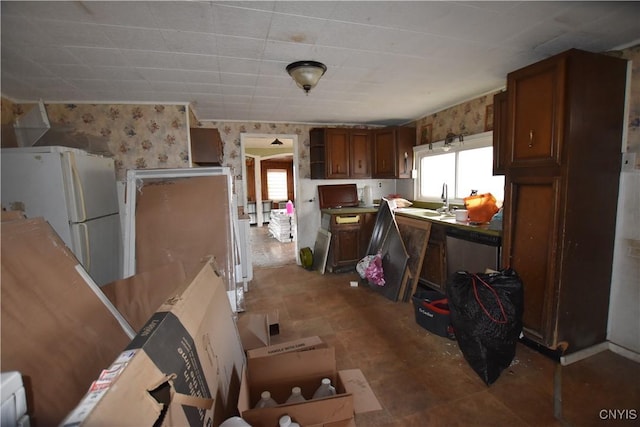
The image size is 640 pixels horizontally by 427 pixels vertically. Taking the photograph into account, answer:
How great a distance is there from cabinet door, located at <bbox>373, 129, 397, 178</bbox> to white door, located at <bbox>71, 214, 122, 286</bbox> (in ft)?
11.4

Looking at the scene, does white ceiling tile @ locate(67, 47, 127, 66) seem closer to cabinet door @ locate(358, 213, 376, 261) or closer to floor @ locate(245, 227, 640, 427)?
floor @ locate(245, 227, 640, 427)

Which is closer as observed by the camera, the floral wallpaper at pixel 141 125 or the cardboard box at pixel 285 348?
the cardboard box at pixel 285 348

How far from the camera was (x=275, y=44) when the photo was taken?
190cm

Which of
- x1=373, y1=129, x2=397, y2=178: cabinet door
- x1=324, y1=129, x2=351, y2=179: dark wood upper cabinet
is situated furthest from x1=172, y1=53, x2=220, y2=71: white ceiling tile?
x1=373, y1=129, x2=397, y2=178: cabinet door

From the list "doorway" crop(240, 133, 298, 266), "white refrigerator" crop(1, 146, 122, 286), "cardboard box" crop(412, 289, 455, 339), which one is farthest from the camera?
"doorway" crop(240, 133, 298, 266)

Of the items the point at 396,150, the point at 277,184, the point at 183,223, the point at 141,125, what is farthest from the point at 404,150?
the point at 277,184

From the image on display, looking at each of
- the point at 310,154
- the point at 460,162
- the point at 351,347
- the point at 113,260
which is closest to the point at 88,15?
the point at 113,260

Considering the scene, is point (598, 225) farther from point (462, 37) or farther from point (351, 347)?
point (351, 347)

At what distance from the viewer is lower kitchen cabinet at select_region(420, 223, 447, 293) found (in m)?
3.00

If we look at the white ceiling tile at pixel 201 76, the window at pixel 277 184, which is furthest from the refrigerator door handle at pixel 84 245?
the window at pixel 277 184

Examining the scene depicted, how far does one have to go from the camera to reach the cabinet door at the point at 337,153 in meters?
4.23

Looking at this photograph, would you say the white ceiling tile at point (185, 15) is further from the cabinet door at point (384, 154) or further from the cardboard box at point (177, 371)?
the cabinet door at point (384, 154)

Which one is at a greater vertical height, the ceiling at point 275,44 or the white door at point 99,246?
the ceiling at point 275,44

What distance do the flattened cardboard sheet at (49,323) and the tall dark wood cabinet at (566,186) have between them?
2550mm
